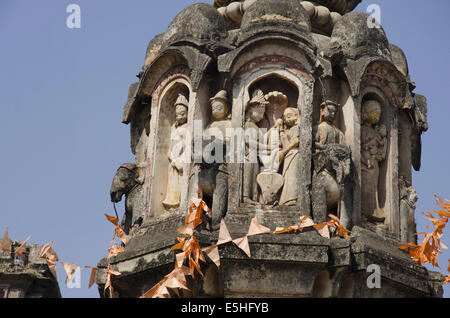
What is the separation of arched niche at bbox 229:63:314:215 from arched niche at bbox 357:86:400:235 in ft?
3.46

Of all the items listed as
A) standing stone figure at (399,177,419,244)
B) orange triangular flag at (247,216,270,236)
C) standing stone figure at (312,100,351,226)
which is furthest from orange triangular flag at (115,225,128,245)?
standing stone figure at (399,177,419,244)

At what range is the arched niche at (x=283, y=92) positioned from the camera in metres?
20.7

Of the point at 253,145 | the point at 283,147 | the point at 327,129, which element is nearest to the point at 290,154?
the point at 283,147

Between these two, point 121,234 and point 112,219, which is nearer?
point 121,234

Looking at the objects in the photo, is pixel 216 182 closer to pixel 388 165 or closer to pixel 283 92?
pixel 283 92

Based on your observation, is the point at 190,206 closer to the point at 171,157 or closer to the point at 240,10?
the point at 171,157

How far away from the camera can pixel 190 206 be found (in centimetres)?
2050

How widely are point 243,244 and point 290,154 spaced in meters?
2.33

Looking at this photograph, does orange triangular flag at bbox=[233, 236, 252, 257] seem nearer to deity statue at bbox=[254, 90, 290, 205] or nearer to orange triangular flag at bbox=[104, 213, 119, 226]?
deity statue at bbox=[254, 90, 290, 205]

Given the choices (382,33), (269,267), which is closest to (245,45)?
(382,33)

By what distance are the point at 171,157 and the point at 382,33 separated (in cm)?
455

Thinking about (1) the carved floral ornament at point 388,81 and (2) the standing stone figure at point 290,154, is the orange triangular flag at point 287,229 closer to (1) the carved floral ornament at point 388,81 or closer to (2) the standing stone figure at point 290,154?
(2) the standing stone figure at point 290,154

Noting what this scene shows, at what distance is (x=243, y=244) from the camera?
64.0 ft

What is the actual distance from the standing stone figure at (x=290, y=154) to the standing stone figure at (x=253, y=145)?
14.2 inches
